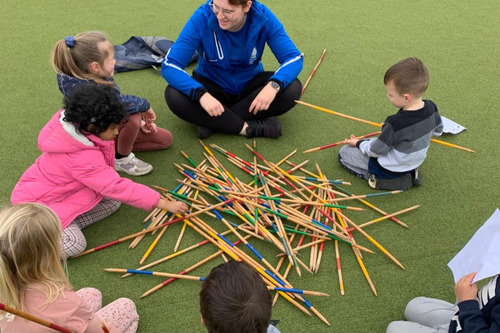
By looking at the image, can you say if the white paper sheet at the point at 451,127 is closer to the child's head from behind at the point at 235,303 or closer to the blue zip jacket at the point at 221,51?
the blue zip jacket at the point at 221,51

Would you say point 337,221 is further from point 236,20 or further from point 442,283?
point 236,20

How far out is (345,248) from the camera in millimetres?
2307

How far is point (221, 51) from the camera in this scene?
2.92m

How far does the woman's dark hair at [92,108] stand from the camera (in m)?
1.98

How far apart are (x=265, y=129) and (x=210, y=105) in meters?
0.47

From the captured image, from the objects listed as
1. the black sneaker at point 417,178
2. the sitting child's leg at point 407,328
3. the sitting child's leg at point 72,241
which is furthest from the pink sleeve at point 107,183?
the black sneaker at point 417,178

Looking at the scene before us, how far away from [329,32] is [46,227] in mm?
3640

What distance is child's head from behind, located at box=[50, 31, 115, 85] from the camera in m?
2.29

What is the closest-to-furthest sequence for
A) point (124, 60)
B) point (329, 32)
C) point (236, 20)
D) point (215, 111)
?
point (236, 20)
point (215, 111)
point (124, 60)
point (329, 32)

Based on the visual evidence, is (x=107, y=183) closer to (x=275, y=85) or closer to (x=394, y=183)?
(x=275, y=85)

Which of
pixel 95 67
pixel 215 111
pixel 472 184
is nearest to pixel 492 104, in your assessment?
pixel 472 184

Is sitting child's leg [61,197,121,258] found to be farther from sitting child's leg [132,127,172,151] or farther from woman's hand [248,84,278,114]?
woman's hand [248,84,278,114]

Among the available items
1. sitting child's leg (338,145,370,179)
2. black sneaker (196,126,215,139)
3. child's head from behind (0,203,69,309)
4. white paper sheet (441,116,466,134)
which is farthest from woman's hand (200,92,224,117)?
white paper sheet (441,116,466,134)

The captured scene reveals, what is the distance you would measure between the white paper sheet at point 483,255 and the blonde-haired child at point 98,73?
1.91 meters
